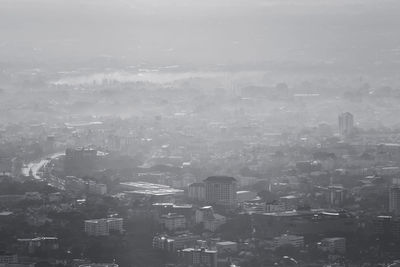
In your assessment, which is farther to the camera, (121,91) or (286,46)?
(286,46)

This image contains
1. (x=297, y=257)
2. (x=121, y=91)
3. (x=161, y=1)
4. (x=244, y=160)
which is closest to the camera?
(x=297, y=257)

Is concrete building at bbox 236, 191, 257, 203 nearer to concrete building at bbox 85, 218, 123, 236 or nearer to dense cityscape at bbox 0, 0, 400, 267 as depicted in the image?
dense cityscape at bbox 0, 0, 400, 267

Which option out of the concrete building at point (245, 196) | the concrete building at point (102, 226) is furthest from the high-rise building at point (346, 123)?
the concrete building at point (102, 226)

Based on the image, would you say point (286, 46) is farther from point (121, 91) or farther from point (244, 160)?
point (244, 160)

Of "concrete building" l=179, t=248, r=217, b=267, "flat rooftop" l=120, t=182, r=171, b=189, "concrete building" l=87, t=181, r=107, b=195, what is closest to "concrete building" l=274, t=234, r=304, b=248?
"concrete building" l=179, t=248, r=217, b=267

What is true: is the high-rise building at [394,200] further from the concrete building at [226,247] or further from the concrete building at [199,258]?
the concrete building at [199,258]

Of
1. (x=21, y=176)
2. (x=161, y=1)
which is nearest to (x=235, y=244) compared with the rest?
(x=21, y=176)

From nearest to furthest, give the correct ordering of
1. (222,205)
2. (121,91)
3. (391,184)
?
(222,205) → (391,184) → (121,91)
